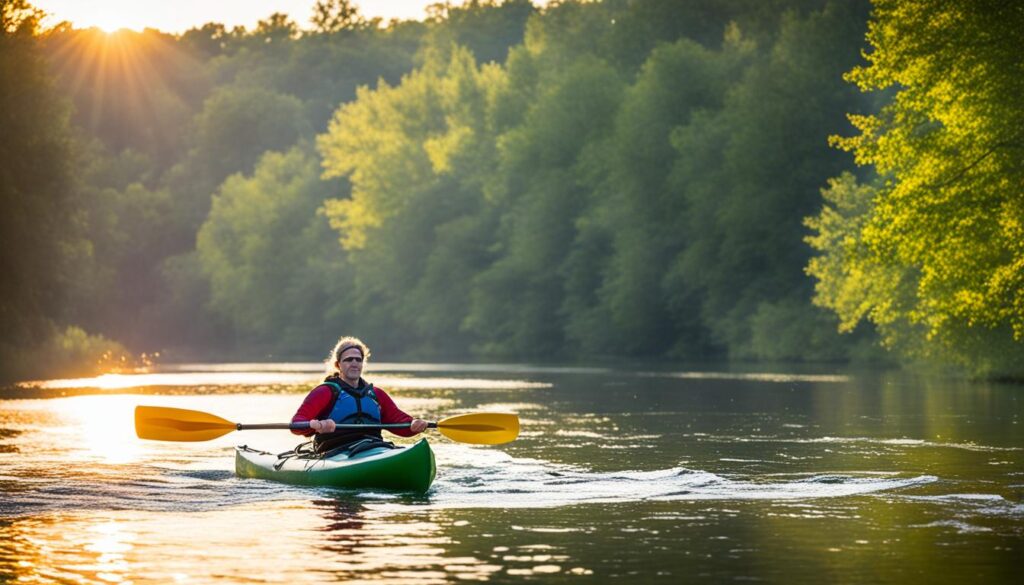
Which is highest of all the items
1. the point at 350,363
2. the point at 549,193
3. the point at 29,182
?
the point at 549,193

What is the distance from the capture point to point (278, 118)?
356 feet

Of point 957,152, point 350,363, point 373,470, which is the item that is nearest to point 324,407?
point 350,363

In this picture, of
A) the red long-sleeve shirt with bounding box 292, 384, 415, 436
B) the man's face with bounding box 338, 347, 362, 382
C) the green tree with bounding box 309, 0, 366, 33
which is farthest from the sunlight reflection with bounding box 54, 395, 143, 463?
the green tree with bounding box 309, 0, 366, 33

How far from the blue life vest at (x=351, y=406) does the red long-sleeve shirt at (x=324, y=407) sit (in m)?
0.09

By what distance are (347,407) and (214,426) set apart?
2252 millimetres

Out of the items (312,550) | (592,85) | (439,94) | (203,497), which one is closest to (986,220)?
(203,497)

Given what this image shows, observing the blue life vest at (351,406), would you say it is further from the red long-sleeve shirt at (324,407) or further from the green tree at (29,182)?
the green tree at (29,182)

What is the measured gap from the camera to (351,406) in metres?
18.9

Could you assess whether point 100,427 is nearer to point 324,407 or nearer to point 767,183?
point 324,407

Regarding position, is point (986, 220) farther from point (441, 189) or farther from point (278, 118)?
point (278, 118)

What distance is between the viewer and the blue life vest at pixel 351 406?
745 inches

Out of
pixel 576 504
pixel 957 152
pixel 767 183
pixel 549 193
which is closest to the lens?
pixel 576 504

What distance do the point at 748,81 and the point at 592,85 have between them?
12.5 meters

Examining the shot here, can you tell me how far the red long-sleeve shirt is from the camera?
61.3 ft
